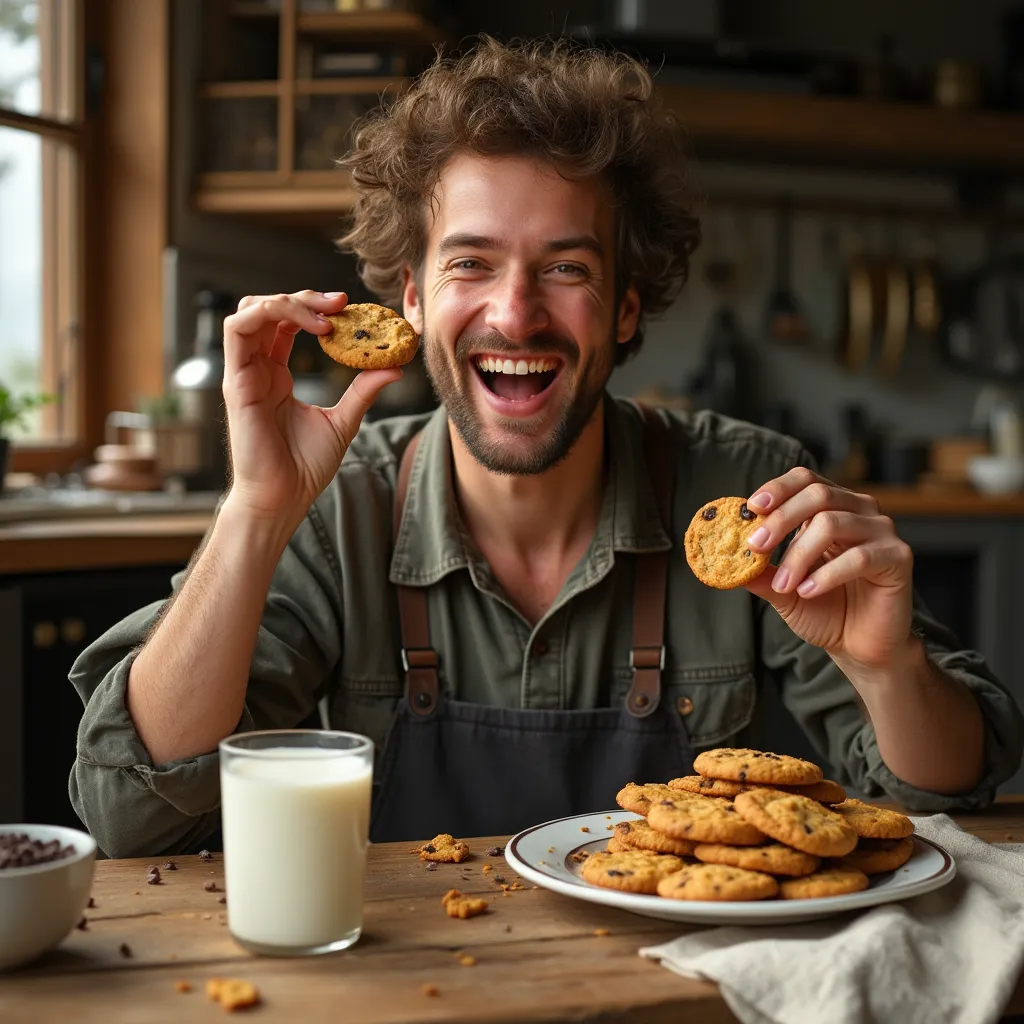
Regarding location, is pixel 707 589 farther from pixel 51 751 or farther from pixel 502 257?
pixel 51 751

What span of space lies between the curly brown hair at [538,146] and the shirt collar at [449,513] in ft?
0.83

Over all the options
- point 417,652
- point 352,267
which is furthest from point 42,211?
point 417,652

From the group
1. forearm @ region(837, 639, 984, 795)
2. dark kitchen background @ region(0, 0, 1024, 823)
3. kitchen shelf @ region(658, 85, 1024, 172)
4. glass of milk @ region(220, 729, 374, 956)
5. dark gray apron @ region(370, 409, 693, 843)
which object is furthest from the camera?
kitchen shelf @ region(658, 85, 1024, 172)

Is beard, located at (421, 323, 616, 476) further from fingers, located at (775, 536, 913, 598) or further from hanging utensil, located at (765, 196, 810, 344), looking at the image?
hanging utensil, located at (765, 196, 810, 344)

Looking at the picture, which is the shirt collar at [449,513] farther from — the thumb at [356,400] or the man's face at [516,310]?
the thumb at [356,400]

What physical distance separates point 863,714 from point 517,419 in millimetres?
597

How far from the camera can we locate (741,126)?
4.16 m

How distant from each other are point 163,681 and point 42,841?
13.5 inches

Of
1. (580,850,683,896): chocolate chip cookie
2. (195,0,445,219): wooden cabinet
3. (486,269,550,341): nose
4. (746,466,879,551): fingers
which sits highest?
(195,0,445,219): wooden cabinet

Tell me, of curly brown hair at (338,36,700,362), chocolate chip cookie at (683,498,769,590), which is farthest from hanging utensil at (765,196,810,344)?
chocolate chip cookie at (683,498,769,590)

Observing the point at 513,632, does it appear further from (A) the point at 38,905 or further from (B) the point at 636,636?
(A) the point at 38,905

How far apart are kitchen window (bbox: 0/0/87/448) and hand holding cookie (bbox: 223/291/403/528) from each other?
2132 mm

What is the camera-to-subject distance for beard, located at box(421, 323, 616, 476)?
5.88 ft

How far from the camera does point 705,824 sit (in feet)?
3.66
